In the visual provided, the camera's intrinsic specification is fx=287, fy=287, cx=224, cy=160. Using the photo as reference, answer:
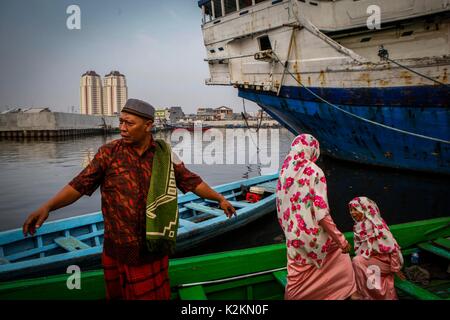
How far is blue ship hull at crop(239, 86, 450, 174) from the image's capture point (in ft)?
31.4

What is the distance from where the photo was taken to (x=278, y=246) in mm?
3330

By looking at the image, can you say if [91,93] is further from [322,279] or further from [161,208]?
[322,279]

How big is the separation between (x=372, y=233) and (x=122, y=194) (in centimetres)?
245

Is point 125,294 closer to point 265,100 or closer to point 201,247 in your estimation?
point 201,247

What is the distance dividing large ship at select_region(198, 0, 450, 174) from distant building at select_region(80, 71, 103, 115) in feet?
391

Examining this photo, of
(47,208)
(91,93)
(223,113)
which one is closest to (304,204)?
(47,208)

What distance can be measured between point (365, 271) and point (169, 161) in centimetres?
230

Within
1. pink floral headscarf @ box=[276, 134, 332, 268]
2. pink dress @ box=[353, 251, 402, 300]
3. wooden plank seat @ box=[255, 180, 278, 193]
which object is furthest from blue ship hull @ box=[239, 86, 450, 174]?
pink floral headscarf @ box=[276, 134, 332, 268]

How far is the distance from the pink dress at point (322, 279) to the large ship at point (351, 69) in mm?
8634

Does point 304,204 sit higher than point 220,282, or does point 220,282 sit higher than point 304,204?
point 304,204

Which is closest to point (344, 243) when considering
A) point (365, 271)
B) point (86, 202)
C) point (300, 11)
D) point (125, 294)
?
point (365, 271)

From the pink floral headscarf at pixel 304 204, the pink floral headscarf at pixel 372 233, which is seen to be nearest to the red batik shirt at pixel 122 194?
the pink floral headscarf at pixel 304 204

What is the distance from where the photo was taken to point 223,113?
112m

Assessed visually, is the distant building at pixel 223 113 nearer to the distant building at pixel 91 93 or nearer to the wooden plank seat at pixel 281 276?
the distant building at pixel 91 93
